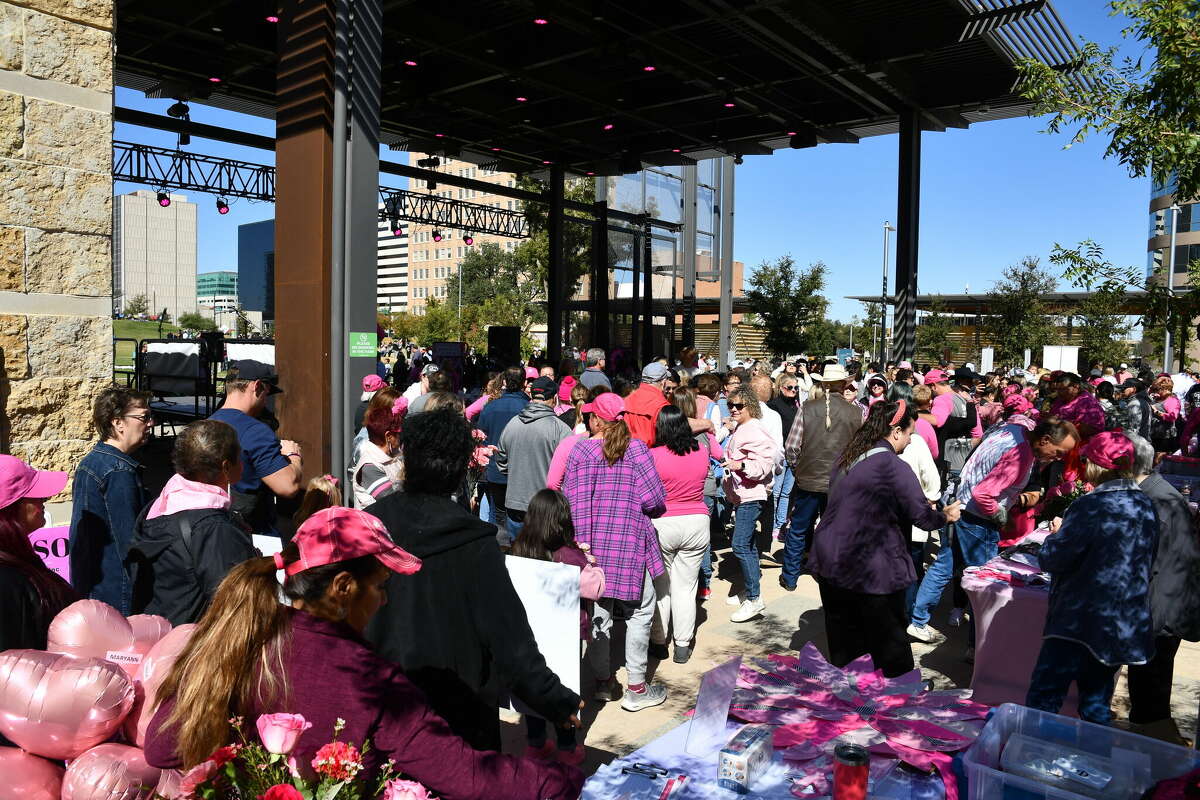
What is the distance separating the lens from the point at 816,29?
12.8 meters

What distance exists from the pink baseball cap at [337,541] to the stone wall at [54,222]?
2.36m

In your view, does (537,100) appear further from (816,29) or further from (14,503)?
(14,503)

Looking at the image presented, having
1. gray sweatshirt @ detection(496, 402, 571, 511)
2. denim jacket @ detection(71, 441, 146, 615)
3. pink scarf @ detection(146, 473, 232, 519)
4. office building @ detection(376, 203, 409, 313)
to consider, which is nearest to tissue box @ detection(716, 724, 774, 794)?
pink scarf @ detection(146, 473, 232, 519)

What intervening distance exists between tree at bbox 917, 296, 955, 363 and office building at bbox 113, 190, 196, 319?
170 metres

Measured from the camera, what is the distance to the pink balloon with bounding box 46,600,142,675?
2.32m

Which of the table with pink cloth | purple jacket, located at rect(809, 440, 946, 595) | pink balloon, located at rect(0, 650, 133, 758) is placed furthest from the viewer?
the table with pink cloth

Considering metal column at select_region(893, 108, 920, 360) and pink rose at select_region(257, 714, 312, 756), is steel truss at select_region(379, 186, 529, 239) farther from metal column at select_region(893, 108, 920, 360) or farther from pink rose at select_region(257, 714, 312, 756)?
pink rose at select_region(257, 714, 312, 756)

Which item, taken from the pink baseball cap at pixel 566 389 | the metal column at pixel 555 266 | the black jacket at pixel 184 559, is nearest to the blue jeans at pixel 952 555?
the pink baseball cap at pixel 566 389

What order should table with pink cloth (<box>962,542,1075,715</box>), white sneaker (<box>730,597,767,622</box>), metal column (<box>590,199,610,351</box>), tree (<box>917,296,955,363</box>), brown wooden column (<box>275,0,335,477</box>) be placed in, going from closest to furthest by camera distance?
table with pink cloth (<box>962,542,1075,715</box>) → white sneaker (<box>730,597,767,622</box>) → brown wooden column (<box>275,0,335,477</box>) → metal column (<box>590,199,610,351</box>) → tree (<box>917,296,955,363</box>)

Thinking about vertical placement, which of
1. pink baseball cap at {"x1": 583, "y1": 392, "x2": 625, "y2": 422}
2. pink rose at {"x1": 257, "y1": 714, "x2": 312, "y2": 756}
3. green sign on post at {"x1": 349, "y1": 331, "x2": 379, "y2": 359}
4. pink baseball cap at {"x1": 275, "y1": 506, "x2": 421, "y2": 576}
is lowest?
pink rose at {"x1": 257, "y1": 714, "x2": 312, "y2": 756}

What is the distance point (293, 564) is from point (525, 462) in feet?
14.5

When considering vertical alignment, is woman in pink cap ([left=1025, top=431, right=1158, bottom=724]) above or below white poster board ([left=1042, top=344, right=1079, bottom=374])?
below

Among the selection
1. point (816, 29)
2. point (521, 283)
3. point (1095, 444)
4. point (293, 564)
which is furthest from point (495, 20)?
point (521, 283)

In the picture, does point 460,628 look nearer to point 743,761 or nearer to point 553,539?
point 743,761
